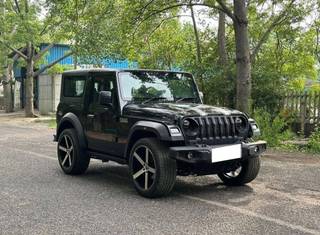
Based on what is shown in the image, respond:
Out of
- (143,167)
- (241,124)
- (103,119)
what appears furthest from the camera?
Result: (103,119)

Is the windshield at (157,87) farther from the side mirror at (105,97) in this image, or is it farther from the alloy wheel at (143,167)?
the alloy wheel at (143,167)

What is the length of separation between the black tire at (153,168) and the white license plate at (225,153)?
548 millimetres

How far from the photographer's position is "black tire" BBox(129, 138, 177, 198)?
6434 mm

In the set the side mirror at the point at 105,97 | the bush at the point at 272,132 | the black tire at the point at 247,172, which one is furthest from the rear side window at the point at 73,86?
the bush at the point at 272,132

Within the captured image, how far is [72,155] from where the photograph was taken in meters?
8.42

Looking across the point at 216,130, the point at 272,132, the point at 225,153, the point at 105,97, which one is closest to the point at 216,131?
the point at 216,130

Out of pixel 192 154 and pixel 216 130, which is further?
pixel 216 130

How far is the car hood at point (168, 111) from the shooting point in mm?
6605

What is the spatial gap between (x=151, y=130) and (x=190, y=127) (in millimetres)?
529

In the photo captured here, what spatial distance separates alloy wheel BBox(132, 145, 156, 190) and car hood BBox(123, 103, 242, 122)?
1.60 feet

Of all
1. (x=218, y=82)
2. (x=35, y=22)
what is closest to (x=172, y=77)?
(x=218, y=82)

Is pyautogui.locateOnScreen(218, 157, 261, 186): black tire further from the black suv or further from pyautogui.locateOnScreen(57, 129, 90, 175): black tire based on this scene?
pyautogui.locateOnScreen(57, 129, 90, 175): black tire

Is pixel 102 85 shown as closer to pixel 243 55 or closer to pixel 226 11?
pixel 243 55

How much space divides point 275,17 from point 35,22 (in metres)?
13.6
